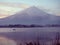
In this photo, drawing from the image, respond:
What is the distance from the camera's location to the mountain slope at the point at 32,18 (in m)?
1.95

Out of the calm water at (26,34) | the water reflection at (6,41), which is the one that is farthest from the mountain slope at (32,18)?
the water reflection at (6,41)

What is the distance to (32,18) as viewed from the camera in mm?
1983

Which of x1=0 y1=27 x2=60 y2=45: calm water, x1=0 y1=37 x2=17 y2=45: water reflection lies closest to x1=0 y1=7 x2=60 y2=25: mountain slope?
x1=0 y1=27 x2=60 y2=45: calm water

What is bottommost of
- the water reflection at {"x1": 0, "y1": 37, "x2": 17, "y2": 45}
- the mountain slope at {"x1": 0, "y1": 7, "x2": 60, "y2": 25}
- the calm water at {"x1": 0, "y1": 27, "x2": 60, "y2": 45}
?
the water reflection at {"x1": 0, "y1": 37, "x2": 17, "y2": 45}

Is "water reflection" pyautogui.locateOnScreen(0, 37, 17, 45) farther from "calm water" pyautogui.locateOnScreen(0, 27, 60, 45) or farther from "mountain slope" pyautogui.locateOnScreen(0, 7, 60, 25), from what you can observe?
"mountain slope" pyautogui.locateOnScreen(0, 7, 60, 25)

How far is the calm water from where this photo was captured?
194cm

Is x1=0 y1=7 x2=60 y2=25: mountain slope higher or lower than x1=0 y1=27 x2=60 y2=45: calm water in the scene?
higher

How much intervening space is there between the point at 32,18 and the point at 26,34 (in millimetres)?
228

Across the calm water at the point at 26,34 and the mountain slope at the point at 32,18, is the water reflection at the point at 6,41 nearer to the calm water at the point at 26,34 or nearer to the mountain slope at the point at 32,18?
the calm water at the point at 26,34

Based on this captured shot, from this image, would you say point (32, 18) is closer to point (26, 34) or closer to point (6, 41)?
point (26, 34)

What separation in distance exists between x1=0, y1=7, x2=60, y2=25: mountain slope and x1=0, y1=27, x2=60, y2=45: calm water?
0.09m

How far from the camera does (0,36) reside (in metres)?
1.94

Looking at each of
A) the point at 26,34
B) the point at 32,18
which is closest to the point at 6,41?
the point at 26,34

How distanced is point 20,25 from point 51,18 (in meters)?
0.43
